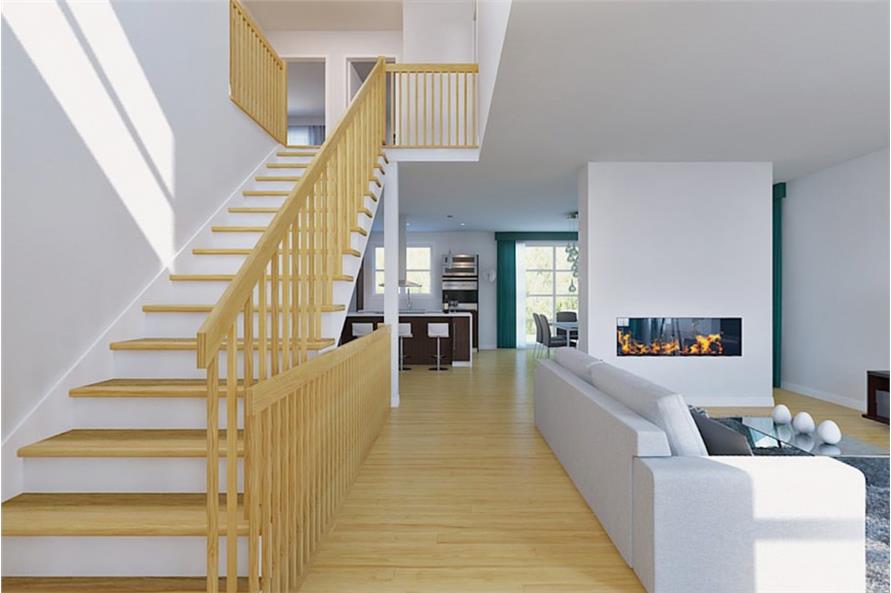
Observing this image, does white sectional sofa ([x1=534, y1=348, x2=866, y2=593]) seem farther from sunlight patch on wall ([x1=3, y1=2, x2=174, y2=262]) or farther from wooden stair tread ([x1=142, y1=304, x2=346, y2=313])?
sunlight patch on wall ([x1=3, y1=2, x2=174, y2=262])

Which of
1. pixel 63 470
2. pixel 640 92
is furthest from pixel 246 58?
pixel 63 470

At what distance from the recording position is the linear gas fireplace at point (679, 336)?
20.3ft

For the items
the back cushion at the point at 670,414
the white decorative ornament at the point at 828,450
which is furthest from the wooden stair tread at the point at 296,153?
the white decorative ornament at the point at 828,450

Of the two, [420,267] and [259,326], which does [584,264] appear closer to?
[259,326]

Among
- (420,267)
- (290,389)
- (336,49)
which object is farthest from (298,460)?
(420,267)

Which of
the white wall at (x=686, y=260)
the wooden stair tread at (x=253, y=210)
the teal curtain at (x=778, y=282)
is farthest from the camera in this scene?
the teal curtain at (x=778, y=282)

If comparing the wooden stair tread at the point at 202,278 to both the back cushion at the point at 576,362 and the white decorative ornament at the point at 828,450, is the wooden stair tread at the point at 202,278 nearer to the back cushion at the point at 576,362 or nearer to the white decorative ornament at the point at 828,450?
the back cushion at the point at 576,362

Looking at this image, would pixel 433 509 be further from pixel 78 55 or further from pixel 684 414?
pixel 78 55

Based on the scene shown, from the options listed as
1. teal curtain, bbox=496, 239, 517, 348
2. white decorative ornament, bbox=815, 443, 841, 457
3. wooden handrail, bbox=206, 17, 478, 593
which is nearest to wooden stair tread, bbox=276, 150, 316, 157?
wooden handrail, bbox=206, 17, 478, 593

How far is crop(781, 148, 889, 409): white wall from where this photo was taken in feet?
18.6

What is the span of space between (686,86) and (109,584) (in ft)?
13.9

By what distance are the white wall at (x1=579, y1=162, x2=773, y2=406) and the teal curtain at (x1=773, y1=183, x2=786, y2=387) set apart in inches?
52.4

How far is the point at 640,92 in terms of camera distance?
3977 millimetres

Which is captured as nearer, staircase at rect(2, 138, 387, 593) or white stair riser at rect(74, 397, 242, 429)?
staircase at rect(2, 138, 387, 593)
